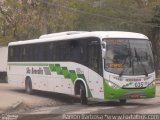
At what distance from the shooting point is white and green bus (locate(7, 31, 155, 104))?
66.4 feet

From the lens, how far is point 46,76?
84.4ft

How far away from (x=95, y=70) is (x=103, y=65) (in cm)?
70

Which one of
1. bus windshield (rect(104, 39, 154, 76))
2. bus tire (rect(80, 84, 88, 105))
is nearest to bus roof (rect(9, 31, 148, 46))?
bus windshield (rect(104, 39, 154, 76))

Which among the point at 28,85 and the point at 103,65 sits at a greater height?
the point at 103,65

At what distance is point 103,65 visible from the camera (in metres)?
20.3

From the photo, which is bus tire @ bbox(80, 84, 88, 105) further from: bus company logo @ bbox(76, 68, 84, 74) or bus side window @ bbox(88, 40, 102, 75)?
bus side window @ bbox(88, 40, 102, 75)

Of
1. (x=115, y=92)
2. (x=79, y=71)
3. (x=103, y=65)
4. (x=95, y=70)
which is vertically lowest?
(x=115, y=92)

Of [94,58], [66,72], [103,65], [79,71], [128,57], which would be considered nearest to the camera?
[103,65]

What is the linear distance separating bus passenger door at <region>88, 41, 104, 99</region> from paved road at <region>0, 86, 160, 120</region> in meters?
0.68

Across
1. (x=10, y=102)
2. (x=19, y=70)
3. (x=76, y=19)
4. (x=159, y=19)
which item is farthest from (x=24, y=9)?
(x=10, y=102)

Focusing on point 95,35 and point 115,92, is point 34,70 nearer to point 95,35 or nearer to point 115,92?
point 95,35

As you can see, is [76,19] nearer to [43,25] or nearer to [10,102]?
[43,25]

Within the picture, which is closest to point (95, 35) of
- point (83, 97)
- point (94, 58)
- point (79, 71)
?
point (94, 58)

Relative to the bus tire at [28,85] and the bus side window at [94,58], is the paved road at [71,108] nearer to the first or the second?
the bus tire at [28,85]
